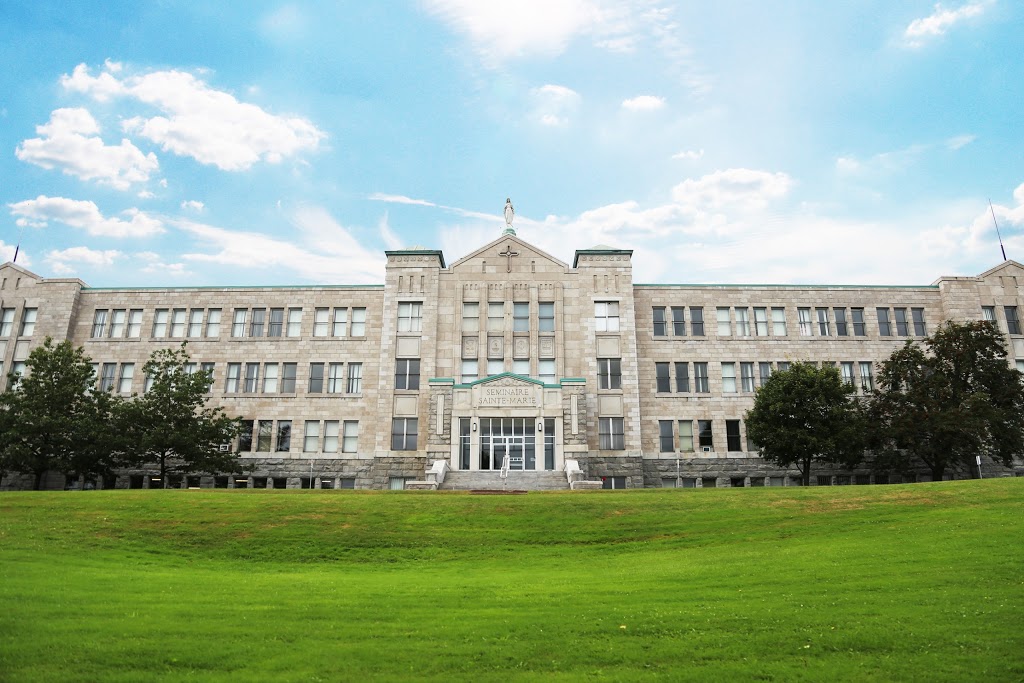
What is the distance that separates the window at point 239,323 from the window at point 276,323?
1.76 meters

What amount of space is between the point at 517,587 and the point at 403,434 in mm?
32872

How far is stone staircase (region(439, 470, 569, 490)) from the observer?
38312 mm

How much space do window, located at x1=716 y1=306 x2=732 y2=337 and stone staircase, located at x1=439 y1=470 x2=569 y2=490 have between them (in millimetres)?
17212

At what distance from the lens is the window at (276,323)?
168ft

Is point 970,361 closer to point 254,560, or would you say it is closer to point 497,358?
point 497,358

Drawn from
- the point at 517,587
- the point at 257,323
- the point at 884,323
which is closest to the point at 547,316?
the point at 257,323

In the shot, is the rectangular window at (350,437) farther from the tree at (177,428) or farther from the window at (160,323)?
the window at (160,323)

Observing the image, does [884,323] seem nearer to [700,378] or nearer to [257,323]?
[700,378]

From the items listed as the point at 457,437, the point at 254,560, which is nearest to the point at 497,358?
the point at 457,437

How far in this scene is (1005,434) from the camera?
39156 millimetres

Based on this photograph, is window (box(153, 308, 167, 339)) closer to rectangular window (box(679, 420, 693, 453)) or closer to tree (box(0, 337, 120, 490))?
tree (box(0, 337, 120, 490))

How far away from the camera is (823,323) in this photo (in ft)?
168

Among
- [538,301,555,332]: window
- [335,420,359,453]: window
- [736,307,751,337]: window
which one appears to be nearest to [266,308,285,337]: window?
[335,420,359,453]: window

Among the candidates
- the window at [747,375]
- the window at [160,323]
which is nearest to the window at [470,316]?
the window at [747,375]
